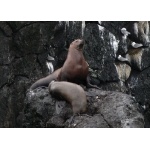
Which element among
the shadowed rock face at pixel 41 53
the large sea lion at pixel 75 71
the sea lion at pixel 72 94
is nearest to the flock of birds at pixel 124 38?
the shadowed rock face at pixel 41 53

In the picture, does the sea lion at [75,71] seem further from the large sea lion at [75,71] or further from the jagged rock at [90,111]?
the jagged rock at [90,111]

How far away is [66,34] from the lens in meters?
12.7

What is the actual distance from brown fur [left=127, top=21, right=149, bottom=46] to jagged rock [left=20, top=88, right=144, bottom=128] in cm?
545

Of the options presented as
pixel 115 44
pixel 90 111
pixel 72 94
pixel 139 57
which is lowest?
pixel 90 111

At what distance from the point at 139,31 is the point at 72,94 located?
20.6ft

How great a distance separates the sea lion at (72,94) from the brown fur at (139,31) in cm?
590

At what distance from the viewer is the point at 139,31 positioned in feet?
42.9

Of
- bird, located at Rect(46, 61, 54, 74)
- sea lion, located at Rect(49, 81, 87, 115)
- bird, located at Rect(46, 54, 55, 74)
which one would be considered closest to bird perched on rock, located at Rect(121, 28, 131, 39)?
bird, located at Rect(46, 54, 55, 74)

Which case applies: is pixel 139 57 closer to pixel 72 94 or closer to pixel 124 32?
pixel 124 32

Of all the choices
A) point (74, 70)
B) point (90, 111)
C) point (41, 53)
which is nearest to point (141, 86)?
point (41, 53)

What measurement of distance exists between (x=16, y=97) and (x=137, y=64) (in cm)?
360

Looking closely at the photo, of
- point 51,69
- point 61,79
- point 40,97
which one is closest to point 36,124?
point 40,97

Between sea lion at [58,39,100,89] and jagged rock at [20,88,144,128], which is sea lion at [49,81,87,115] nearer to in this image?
jagged rock at [20,88,144,128]

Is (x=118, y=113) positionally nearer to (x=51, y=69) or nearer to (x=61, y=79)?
(x=61, y=79)
